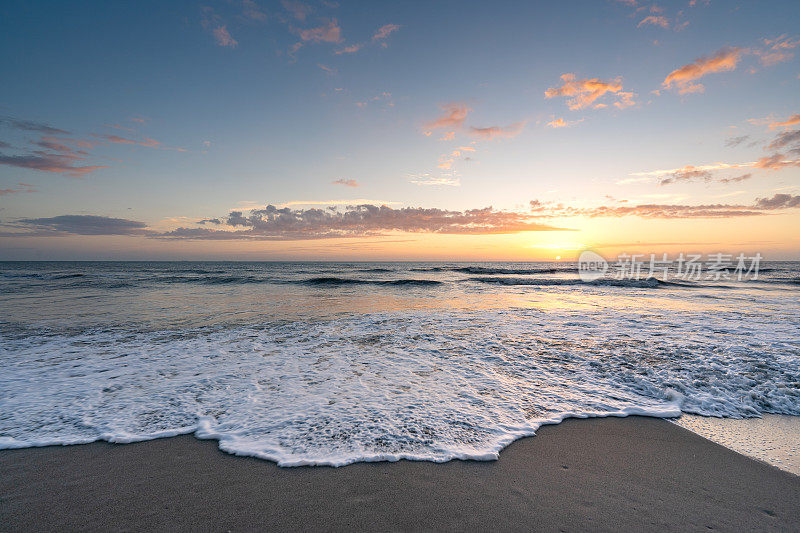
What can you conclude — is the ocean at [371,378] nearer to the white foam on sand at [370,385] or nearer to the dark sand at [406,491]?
the white foam on sand at [370,385]

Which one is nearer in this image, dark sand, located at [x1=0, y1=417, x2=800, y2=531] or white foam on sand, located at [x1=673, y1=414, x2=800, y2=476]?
dark sand, located at [x1=0, y1=417, x2=800, y2=531]

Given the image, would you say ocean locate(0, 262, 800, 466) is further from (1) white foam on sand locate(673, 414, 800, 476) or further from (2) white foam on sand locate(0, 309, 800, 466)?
(1) white foam on sand locate(673, 414, 800, 476)

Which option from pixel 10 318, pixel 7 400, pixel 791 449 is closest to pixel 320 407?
pixel 7 400

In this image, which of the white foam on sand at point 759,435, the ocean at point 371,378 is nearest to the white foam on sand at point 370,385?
the ocean at point 371,378

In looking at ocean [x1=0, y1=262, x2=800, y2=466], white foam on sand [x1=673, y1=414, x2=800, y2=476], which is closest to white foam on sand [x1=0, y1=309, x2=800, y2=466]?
ocean [x1=0, y1=262, x2=800, y2=466]

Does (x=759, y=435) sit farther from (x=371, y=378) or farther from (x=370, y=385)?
(x=371, y=378)

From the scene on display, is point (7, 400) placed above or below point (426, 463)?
below

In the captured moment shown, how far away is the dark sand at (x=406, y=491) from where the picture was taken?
102 inches

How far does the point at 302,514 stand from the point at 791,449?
17.2ft

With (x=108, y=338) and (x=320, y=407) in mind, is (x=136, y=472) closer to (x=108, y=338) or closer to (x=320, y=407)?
(x=320, y=407)

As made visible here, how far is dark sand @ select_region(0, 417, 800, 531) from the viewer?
2.59 m

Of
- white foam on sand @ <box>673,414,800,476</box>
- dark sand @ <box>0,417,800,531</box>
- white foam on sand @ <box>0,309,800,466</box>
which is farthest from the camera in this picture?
white foam on sand @ <box>0,309,800,466</box>

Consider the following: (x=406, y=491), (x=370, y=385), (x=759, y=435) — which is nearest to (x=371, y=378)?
(x=370, y=385)

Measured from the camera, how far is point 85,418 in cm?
432
